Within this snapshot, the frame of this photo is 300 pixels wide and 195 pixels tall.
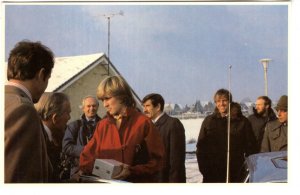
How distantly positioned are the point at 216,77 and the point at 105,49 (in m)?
1.40

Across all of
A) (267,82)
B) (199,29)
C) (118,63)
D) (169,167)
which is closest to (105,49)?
A: (118,63)

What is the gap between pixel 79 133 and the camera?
6.22m

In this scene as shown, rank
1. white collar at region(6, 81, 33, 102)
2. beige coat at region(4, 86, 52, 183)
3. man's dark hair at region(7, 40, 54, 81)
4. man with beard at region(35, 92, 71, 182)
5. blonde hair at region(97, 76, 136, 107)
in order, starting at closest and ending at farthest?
beige coat at region(4, 86, 52, 183)
white collar at region(6, 81, 33, 102)
man's dark hair at region(7, 40, 54, 81)
man with beard at region(35, 92, 71, 182)
blonde hair at region(97, 76, 136, 107)

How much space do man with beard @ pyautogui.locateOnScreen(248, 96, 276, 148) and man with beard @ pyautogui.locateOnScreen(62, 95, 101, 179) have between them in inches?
75.7

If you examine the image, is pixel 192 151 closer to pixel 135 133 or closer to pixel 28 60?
pixel 135 133

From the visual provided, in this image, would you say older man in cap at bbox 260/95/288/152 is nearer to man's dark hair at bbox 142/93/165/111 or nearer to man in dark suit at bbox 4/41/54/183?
man's dark hair at bbox 142/93/165/111

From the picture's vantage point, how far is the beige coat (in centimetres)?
568

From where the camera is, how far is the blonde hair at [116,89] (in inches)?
243

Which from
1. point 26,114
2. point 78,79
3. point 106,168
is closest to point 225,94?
point 106,168

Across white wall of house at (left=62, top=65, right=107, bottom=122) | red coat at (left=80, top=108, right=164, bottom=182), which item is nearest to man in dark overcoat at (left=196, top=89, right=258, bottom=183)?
red coat at (left=80, top=108, right=164, bottom=182)

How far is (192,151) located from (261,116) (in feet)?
3.16

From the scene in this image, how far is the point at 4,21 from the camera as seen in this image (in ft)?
20.3

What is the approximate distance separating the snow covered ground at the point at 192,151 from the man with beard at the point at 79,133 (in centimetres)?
111

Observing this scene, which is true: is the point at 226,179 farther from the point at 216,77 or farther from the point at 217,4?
the point at 217,4
